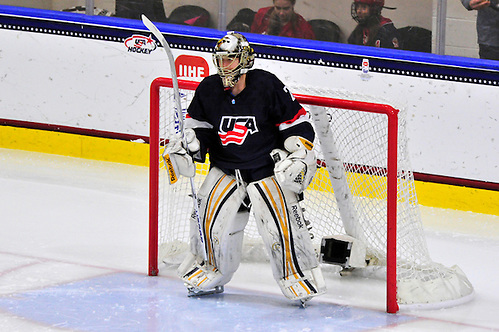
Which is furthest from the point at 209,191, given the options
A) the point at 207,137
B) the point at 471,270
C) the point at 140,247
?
the point at 471,270

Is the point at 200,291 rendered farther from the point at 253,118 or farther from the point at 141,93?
the point at 141,93

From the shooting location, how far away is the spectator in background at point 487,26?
5.54 meters

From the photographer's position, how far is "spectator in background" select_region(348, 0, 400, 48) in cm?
588

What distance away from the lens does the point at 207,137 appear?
4.25 meters

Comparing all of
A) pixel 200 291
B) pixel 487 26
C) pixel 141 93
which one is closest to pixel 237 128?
pixel 200 291

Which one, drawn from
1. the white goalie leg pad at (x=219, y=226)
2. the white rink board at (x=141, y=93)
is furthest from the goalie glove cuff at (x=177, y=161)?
the white rink board at (x=141, y=93)

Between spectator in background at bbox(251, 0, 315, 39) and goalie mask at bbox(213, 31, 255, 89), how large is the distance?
2104 mm

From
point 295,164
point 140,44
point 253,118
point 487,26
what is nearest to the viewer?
point 295,164

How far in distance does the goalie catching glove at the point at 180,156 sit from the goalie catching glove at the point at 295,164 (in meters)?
0.34

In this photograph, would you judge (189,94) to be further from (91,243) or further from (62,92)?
(62,92)

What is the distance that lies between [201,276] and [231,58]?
909mm

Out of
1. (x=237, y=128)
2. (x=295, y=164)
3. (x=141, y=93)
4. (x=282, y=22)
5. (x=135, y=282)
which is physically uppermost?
(x=282, y=22)

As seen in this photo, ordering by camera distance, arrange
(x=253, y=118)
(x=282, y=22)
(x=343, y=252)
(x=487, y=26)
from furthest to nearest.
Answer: (x=282, y=22), (x=487, y=26), (x=343, y=252), (x=253, y=118)

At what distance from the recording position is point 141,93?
21.5ft
